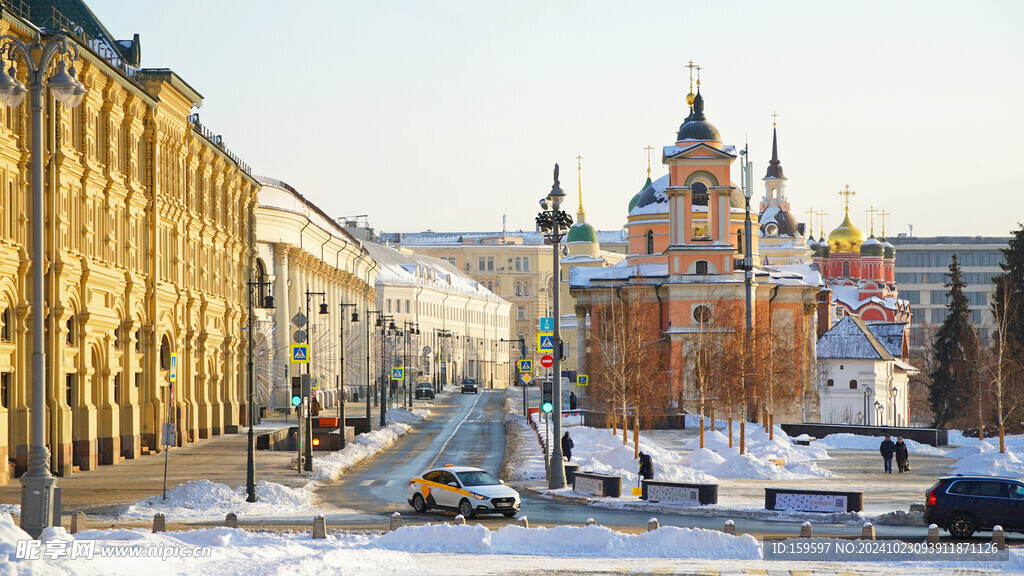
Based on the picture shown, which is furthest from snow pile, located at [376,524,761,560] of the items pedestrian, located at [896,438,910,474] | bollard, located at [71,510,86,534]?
pedestrian, located at [896,438,910,474]

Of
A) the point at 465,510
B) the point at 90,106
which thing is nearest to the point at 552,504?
the point at 465,510

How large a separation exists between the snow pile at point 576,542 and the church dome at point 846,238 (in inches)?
5841

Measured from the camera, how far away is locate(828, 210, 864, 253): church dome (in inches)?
6545

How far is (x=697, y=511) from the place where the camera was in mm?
31750

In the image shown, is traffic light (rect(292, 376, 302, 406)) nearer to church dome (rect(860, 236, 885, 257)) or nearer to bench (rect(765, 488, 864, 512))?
bench (rect(765, 488, 864, 512))

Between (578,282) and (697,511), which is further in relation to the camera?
(578,282)

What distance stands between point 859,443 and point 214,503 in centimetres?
4245

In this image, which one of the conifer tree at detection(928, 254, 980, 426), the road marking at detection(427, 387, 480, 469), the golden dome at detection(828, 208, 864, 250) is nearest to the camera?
the road marking at detection(427, 387, 480, 469)

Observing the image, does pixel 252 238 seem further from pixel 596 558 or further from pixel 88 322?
pixel 596 558

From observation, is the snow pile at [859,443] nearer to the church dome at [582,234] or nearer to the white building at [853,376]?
the white building at [853,376]

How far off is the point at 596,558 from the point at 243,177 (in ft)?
180

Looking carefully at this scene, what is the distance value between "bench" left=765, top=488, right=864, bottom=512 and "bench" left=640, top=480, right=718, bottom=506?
183 centimetres

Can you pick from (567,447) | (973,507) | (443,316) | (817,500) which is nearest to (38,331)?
(817,500)

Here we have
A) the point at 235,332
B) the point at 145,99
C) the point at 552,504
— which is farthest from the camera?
the point at 235,332
